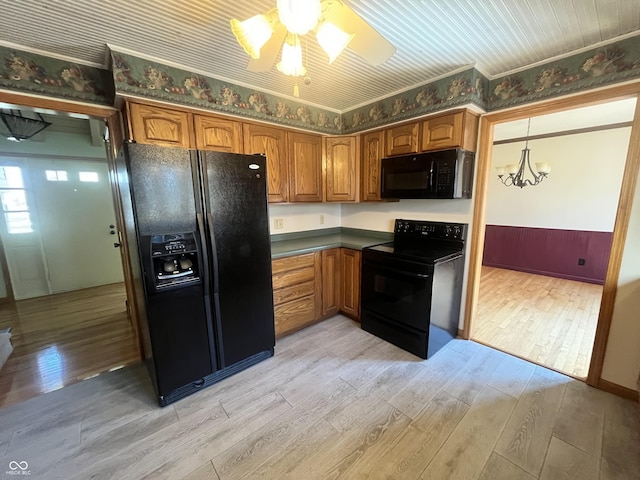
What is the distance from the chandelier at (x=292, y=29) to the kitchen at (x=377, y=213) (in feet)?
6.07

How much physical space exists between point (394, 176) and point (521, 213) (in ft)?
11.9

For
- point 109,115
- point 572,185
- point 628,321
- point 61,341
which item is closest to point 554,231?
point 572,185

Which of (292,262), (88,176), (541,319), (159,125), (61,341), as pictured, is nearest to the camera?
(159,125)

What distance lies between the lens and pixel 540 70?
2014 mm

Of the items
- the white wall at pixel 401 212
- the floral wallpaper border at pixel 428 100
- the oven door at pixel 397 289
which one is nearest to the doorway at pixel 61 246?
the oven door at pixel 397 289

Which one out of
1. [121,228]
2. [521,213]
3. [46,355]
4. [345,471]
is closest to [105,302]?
[46,355]

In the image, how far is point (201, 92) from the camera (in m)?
2.16

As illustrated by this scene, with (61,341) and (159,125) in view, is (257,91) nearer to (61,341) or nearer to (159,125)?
(159,125)

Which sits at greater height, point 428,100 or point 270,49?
point 428,100

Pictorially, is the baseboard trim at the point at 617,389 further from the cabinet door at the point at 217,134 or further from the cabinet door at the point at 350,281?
the cabinet door at the point at 217,134

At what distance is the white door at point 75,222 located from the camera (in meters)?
3.87

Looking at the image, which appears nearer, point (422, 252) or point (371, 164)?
point (422, 252)

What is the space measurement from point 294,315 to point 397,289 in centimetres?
106

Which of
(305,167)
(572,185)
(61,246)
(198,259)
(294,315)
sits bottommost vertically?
(294,315)
